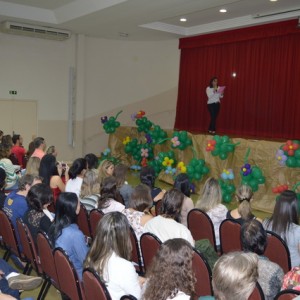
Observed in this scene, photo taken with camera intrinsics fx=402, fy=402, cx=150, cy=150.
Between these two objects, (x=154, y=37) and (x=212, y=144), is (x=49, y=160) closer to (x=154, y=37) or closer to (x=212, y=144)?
(x=212, y=144)

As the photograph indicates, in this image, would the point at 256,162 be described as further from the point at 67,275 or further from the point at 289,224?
the point at 67,275

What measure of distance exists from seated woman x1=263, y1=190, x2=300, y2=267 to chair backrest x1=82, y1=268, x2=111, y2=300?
1885 mm

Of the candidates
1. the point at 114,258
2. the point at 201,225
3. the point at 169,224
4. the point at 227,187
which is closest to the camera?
the point at 114,258

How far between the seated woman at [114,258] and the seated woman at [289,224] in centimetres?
156

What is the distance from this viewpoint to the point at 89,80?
12.6 metres

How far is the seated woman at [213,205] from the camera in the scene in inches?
167

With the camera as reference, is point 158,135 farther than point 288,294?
Yes

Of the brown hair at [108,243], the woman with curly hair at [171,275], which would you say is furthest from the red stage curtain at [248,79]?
the woman with curly hair at [171,275]

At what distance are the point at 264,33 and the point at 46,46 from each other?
6060mm

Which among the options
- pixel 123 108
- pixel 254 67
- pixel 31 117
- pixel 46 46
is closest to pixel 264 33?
pixel 254 67

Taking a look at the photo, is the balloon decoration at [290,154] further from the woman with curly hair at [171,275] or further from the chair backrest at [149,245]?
the woman with curly hair at [171,275]

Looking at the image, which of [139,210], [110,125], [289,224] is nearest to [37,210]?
[139,210]

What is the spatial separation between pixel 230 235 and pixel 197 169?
4.73 metres

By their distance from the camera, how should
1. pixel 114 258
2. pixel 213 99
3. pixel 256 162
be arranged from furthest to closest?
pixel 213 99
pixel 256 162
pixel 114 258
